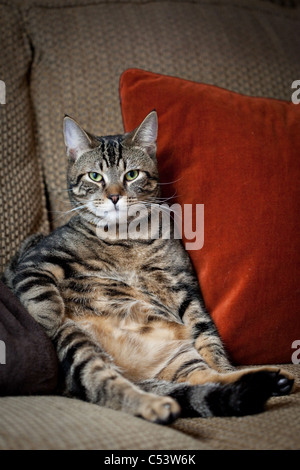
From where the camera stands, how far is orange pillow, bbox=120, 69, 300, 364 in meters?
1.11

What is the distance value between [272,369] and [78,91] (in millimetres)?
974

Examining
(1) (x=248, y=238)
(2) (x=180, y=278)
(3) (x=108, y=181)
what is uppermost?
(3) (x=108, y=181)

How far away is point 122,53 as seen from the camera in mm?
1511

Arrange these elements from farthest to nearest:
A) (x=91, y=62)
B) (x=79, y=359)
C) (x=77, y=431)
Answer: (x=91, y=62) → (x=79, y=359) → (x=77, y=431)

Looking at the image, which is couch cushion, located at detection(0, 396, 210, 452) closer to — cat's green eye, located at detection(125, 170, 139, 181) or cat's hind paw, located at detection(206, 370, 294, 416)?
cat's hind paw, located at detection(206, 370, 294, 416)

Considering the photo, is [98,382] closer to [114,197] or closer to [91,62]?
[114,197]

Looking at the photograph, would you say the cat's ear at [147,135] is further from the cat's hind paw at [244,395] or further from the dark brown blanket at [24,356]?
the cat's hind paw at [244,395]

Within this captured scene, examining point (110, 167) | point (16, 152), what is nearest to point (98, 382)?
point (110, 167)

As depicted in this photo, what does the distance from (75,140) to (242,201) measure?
1.59ft

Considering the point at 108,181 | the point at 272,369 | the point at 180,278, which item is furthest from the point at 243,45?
the point at 272,369

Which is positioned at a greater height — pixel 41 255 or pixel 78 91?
pixel 78 91

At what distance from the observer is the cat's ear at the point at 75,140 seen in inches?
50.1

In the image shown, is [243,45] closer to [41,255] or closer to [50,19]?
[50,19]
